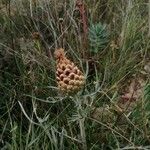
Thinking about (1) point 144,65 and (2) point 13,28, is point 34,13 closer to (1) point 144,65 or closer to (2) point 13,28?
(2) point 13,28

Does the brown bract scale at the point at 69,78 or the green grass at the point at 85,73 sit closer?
the brown bract scale at the point at 69,78

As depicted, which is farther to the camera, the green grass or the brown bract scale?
the green grass

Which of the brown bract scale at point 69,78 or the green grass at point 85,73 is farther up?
the brown bract scale at point 69,78

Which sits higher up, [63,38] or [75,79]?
[75,79]

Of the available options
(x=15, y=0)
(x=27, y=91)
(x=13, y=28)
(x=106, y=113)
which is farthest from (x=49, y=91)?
(x=15, y=0)

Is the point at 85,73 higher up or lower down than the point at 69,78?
lower down

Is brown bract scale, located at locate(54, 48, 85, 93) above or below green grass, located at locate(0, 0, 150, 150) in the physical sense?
above

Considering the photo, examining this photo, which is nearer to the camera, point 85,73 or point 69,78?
point 69,78

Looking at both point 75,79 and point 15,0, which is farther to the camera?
point 15,0
